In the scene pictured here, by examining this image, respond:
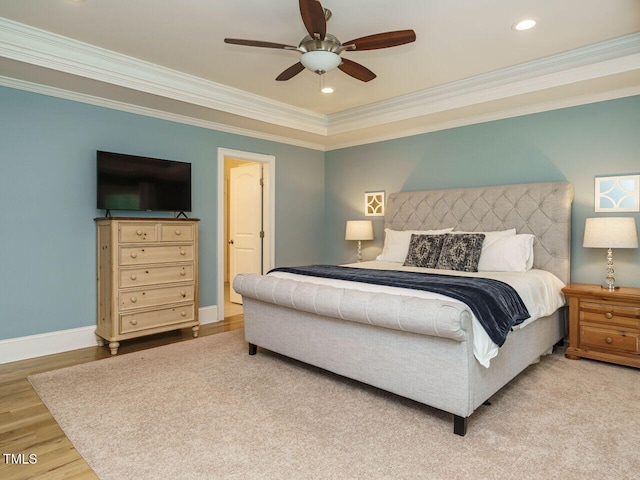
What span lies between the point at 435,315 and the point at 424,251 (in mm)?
2029

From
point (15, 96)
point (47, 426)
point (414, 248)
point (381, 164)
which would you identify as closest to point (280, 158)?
point (381, 164)

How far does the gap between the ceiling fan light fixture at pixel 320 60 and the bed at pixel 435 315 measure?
1536 mm

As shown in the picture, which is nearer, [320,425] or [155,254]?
[320,425]

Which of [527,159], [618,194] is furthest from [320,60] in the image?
[618,194]

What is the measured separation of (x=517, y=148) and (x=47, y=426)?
470 cm

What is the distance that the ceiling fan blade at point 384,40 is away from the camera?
8.23 ft

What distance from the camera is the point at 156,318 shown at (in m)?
3.96

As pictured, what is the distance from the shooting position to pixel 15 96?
11.4 feet

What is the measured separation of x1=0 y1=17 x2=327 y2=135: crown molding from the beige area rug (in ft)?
8.23

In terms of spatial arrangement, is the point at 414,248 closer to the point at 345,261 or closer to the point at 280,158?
the point at 345,261

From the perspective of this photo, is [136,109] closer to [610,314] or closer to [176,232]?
[176,232]

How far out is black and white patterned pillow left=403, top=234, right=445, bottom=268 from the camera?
13.2ft

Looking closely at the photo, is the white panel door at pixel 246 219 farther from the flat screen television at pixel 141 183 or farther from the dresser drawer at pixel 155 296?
the dresser drawer at pixel 155 296

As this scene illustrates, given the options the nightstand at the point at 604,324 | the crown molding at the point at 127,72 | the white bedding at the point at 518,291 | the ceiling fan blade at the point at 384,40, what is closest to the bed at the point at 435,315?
the white bedding at the point at 518,291
